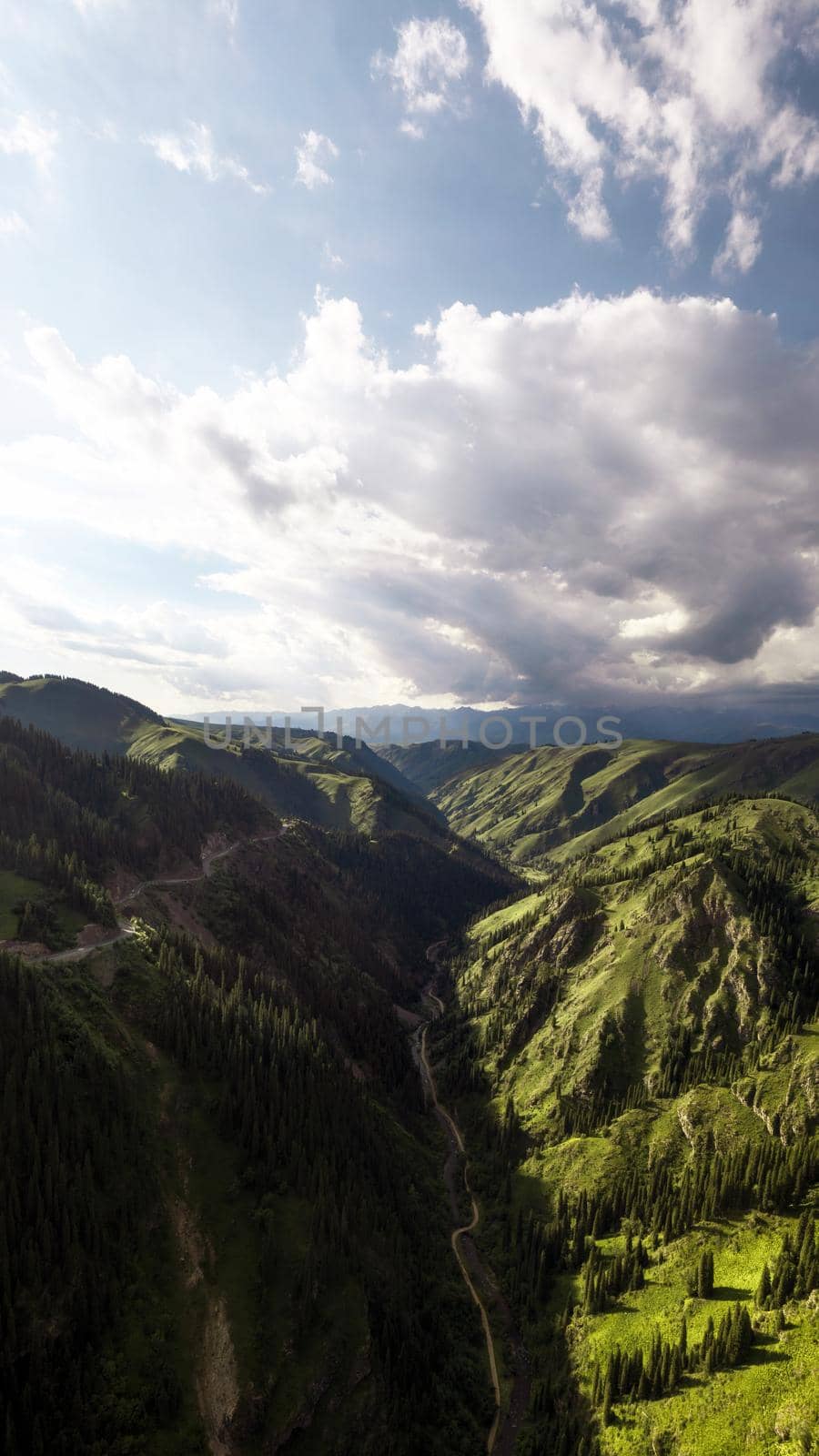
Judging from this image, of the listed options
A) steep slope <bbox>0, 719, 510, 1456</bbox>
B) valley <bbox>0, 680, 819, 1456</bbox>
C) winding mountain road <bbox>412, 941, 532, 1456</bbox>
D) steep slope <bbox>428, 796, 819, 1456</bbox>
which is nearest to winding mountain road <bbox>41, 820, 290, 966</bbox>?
valley <bbox>0, 680, 819, 1456</bbox>

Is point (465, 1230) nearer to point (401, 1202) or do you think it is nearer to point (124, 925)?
point (401, 1202)

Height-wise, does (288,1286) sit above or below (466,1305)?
above

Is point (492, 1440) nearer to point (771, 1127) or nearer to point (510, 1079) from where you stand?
point (771, 1127)

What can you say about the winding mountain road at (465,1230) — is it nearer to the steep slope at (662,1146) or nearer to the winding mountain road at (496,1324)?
the winding mountain road at (496,1324)

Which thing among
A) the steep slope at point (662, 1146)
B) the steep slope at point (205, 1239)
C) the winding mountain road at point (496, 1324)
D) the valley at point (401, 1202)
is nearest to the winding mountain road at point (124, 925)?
the valley at point (401, 1202)

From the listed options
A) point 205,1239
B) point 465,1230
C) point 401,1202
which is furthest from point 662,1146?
point 205,1239

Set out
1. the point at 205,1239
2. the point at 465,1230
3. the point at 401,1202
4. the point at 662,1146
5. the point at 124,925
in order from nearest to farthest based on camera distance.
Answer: the point at 205,1239 → the point at 401,1202 → the point at 465,1230 → the point at 662,1146 → the point at 124,925

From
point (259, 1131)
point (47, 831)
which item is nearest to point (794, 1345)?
point (259, 1131)

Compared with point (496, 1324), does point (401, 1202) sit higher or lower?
higher
